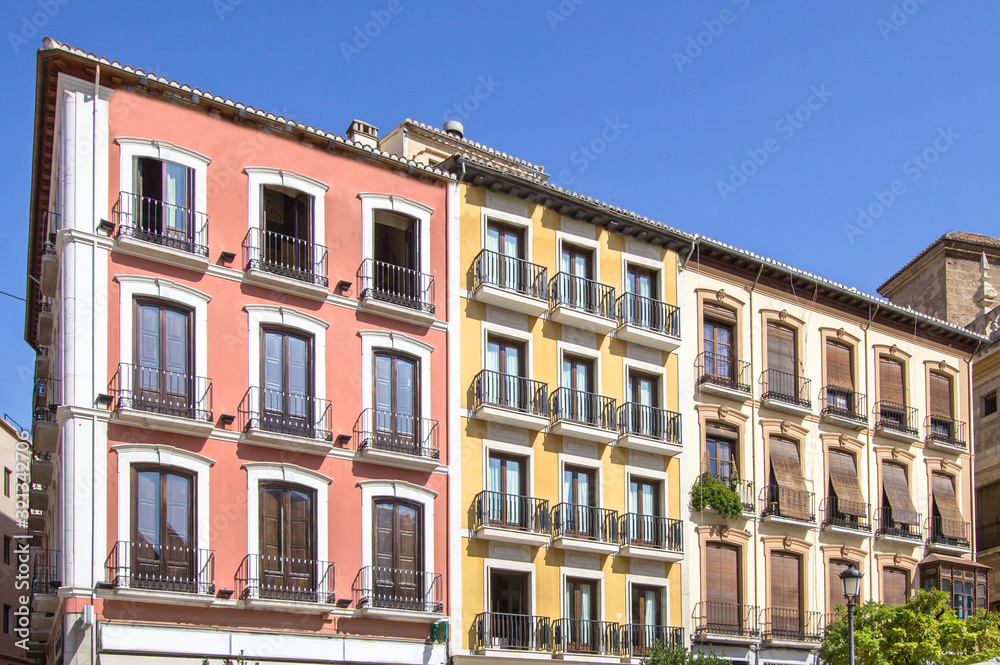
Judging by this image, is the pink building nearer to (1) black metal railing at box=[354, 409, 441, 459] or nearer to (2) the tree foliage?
(1) black metal railing at box=[354, 409, 441, 459]

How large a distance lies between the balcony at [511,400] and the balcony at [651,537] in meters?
3.28

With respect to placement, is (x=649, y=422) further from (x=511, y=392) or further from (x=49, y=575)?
(x=49, y=575)

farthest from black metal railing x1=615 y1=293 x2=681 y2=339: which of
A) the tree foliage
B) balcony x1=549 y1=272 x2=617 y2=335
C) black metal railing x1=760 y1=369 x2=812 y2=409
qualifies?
the tree foliage

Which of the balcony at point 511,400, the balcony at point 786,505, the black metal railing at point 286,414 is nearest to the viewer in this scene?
the black metal railing at point 286,414

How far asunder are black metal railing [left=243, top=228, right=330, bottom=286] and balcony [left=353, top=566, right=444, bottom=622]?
6164 millimetres

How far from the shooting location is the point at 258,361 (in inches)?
950

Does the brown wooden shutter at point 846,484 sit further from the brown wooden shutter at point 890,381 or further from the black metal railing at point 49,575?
the black metal railing at point 49,575

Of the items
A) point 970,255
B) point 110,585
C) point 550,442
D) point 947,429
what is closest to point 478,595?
point 550,442

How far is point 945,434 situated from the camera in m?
36.9

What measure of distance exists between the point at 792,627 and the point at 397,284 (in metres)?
14.0

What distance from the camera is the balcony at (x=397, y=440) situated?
82.5ft

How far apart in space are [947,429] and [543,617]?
1673 centimetres

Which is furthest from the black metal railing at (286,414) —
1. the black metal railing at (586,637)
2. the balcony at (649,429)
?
the balcony at (649,429)

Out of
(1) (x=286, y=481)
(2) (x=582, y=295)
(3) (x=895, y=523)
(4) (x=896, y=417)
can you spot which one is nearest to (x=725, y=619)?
(3) (x=895, y=523)
